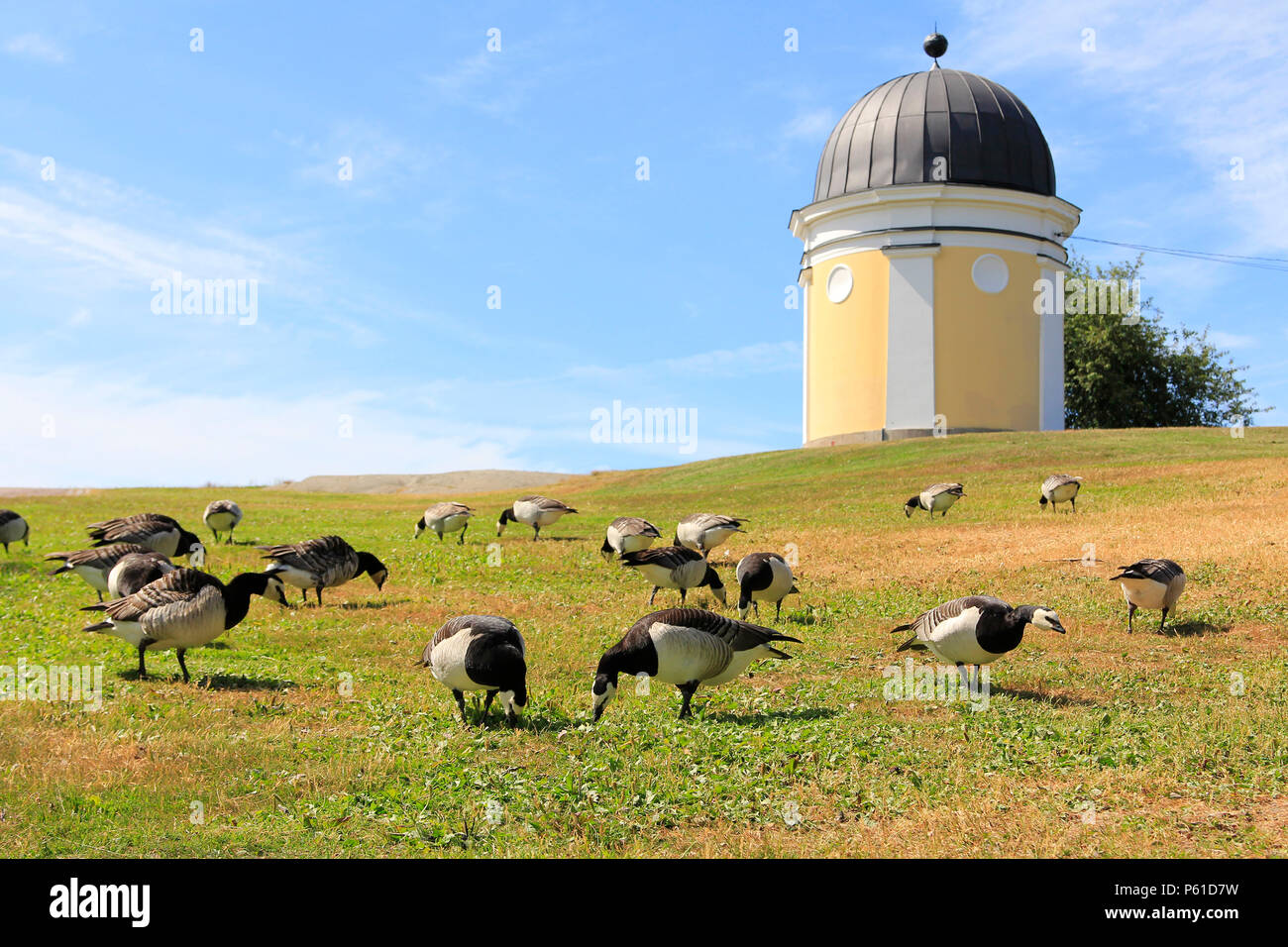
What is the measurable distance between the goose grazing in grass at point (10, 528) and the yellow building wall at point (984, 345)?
1884 inches

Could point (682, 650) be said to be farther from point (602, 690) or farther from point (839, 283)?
point (839, 283)

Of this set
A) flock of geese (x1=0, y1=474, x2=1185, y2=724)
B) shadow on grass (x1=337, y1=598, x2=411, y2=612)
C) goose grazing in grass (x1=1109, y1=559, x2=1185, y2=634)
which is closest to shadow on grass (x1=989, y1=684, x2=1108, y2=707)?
flock of geese (x1=0, y1=474, x2=1185, y2=724)

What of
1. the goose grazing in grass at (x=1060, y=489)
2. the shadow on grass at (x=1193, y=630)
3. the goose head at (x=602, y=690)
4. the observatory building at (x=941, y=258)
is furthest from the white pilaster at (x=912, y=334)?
the goose head at (x=602, y=690)

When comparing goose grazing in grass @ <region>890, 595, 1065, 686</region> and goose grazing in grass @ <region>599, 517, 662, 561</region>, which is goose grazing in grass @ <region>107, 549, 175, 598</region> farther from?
goose grazing in grass @ <region>890, 595, 1065, 686</region>

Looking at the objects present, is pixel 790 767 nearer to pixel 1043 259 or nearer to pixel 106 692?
pixel 106 692

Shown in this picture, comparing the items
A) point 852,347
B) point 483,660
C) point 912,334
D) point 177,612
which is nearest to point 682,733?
point 483,660

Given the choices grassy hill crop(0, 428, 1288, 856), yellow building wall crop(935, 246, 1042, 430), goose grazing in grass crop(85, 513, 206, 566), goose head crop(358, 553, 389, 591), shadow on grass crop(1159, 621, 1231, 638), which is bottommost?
grassy hill crop(0, 428, 1288, 856)

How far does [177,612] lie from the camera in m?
13.6

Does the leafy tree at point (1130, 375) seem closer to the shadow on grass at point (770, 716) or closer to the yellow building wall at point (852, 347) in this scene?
the yellow building wall at point (852, 347)

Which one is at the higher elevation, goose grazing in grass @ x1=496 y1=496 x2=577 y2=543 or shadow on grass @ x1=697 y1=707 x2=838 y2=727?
goose grazing in grass @ x1=496 y1=496 x2=577 y2=543

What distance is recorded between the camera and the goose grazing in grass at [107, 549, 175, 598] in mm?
16312

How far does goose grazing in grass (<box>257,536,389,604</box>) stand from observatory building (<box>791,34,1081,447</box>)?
46279 mm

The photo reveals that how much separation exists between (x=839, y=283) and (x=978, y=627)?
54678 mm
